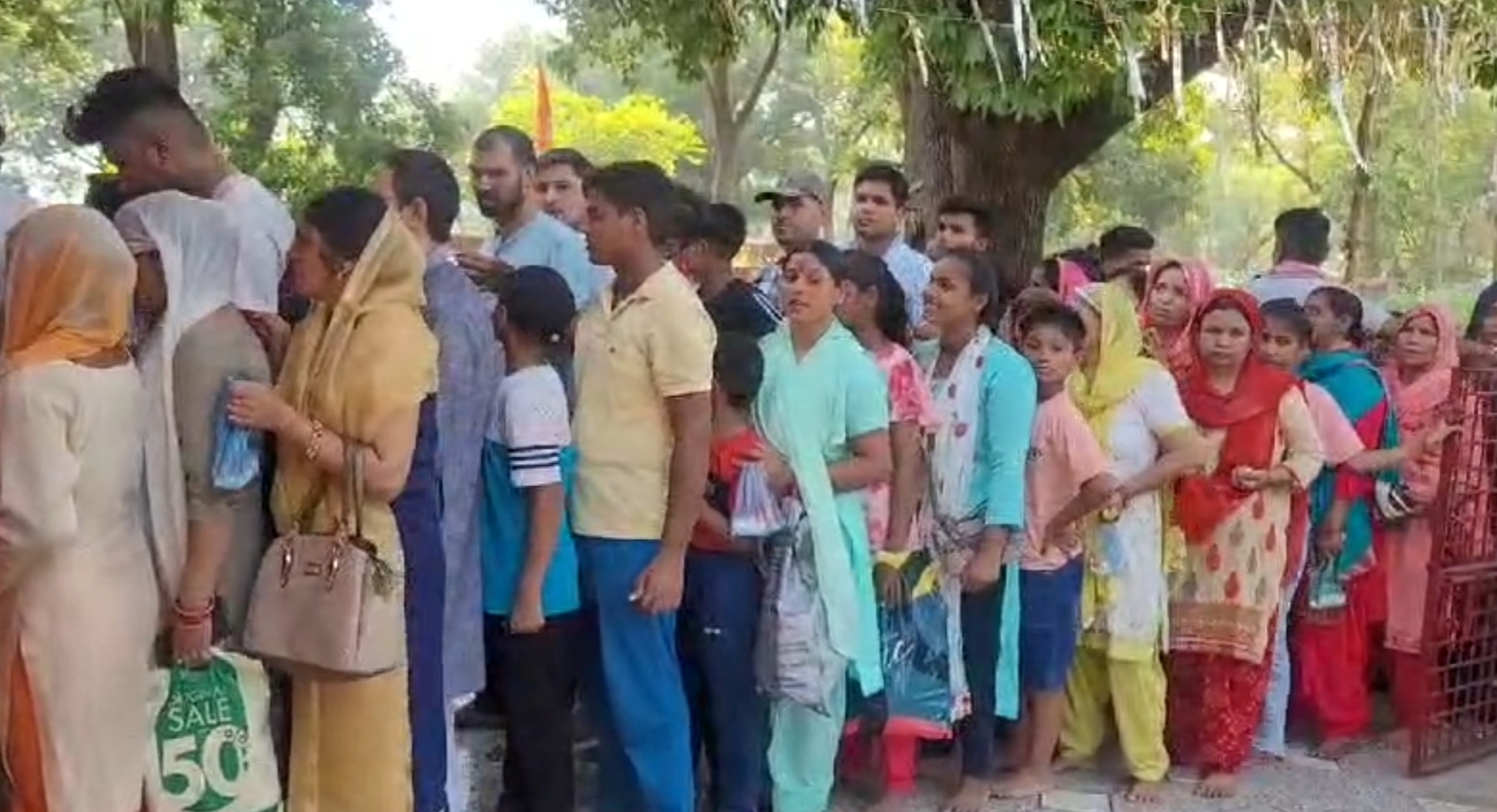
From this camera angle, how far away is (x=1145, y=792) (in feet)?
15.8

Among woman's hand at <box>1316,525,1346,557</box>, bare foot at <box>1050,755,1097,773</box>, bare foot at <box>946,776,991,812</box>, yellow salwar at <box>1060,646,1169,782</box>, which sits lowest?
bare foot at <box>1050,755,1097,773</box>

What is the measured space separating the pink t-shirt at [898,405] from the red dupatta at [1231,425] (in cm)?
103

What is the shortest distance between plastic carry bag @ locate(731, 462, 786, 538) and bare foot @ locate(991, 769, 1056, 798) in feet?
3.96

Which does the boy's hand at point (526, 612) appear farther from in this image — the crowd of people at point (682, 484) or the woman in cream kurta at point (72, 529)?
the woman in cream kurta at point (72, 529)

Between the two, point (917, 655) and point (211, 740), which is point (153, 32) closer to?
point (917, 655)

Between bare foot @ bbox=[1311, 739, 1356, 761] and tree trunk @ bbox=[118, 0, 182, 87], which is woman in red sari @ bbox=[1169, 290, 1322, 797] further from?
tree trunk @ bbox=[118, 0, 182, 87]

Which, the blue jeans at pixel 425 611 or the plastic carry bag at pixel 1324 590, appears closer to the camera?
the blue jeans at pixel 425 611

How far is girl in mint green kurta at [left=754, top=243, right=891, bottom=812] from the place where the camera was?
410 cm

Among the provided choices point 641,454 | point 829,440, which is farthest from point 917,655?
point 641,454

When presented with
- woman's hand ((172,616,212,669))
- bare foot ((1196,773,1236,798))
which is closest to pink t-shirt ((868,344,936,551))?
bare foot ((1196,773,1236,798))

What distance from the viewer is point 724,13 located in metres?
7.08

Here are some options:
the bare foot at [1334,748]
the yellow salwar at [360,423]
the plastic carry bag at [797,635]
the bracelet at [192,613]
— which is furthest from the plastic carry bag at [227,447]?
the bare foot at [1334,748]

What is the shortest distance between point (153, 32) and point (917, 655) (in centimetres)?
758

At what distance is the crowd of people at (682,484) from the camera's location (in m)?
3.03
